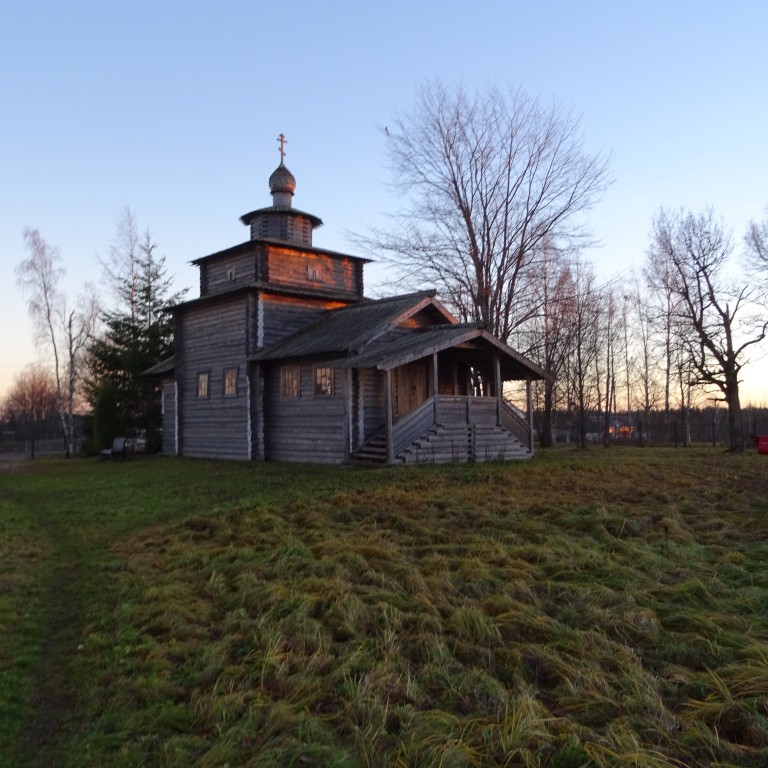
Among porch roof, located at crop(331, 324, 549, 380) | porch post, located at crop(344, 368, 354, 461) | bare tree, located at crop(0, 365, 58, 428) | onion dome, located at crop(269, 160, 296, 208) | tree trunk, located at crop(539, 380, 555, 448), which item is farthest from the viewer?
bare tree, located at crop(0, 365, 58, 428)

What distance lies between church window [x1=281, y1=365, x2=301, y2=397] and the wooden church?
0.06 meters

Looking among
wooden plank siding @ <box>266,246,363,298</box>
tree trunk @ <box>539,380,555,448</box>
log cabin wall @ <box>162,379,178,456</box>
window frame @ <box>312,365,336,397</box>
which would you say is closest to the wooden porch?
window frame @ <box>312,365,336,397</box>

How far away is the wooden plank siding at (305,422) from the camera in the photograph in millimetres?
19703

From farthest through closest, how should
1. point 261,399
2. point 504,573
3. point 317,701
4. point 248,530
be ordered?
point 261,399 < point 248,530 < point 504,573 < point 317,701

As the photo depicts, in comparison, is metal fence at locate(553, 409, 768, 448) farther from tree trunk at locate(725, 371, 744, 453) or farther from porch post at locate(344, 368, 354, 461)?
porch post at locate(344, 368, 354, 461)

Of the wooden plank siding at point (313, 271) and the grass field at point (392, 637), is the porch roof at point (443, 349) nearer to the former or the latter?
the wooden plank siding at point (313, 271)

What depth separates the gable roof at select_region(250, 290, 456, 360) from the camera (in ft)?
63.7

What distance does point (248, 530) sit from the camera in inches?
378

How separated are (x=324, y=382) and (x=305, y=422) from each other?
1.52 meters

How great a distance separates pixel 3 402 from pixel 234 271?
288 ft

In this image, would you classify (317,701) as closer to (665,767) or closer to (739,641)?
(665,767)

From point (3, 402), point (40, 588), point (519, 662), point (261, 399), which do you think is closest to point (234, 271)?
point (261, 399)

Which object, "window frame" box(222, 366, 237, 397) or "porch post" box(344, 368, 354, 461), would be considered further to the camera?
"window frame" box(222, 366, 237, 397)

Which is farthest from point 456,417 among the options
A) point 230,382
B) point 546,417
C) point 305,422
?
point 546,417
